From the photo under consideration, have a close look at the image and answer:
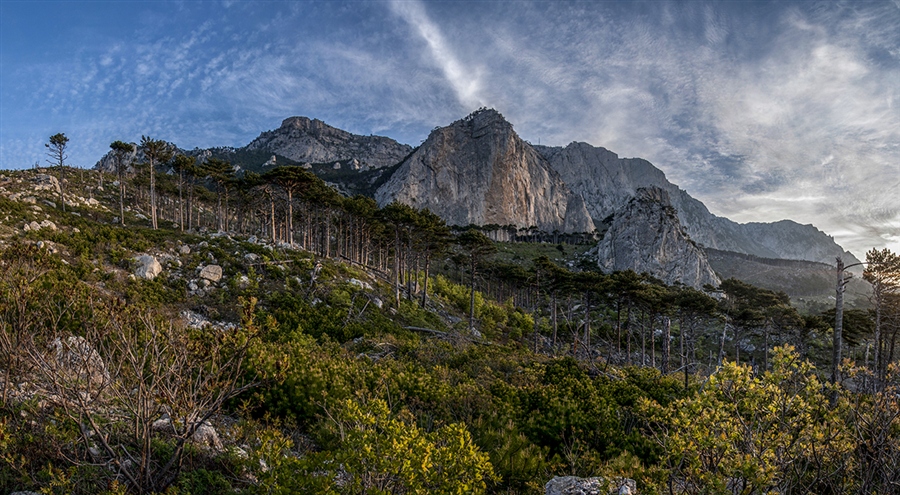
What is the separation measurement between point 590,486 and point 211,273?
22400 millimetres

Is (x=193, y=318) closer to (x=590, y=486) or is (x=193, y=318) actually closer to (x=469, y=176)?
(x=590, y=486)

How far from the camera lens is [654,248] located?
105875mm

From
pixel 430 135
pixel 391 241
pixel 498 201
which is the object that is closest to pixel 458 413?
pixel 391 241

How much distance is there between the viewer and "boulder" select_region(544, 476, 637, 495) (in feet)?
18.1

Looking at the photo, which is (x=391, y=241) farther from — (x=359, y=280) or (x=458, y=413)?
(x=458, y=413)

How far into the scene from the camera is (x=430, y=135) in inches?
6398

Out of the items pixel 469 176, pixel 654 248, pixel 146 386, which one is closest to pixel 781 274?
pixel 654 248

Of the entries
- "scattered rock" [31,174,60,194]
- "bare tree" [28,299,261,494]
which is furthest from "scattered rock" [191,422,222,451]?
"scattered rock" [31,174,60,194]

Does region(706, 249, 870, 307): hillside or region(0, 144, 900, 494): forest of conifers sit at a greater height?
region(0, 144, 900, 494): forest of conifers

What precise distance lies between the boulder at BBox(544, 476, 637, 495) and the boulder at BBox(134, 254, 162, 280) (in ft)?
71.5

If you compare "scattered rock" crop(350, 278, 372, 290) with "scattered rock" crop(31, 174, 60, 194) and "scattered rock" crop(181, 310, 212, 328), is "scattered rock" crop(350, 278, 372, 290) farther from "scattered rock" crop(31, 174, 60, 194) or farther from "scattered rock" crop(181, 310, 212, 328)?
"scattered rock" crop(31, 174, 60, 194)

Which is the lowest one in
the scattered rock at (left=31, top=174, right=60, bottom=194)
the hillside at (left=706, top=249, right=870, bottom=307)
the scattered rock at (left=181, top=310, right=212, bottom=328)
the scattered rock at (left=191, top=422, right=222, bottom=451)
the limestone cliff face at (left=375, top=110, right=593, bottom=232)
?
the hillside at (left=706, top=249, right=870, bottom=307)

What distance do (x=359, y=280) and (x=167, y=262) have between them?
40.1ft

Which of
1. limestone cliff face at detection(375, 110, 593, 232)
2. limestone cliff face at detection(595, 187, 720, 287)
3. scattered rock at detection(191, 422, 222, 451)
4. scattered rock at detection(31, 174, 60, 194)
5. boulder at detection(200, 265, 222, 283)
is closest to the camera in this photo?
scattered rock at detection(191, 422, 222, 451)
